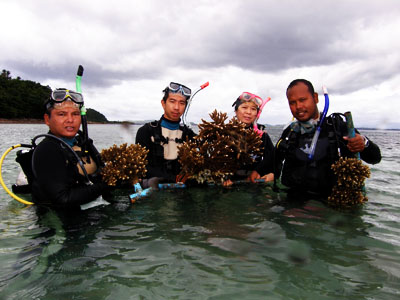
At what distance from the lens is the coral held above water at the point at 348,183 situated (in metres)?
4.41

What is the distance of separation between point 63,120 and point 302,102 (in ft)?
14.1

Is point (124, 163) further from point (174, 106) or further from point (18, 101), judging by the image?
point (18, 101)

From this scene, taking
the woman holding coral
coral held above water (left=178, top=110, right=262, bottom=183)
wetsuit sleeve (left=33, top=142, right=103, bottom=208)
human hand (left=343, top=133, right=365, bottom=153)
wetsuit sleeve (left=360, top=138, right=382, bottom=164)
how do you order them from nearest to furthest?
wetsuit sleeve (left=33, top=142, right=103, bottom=208)
human hand (left=343, top=133, right=365, bottom=153)
wetsuit sleeve (left=360, top=138, right=382, bottom=164)
coral held above water (left=178, top=110, right=262, bottom=183)
the woman holding coral

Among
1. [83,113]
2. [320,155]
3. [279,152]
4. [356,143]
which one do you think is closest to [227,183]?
[279,152]

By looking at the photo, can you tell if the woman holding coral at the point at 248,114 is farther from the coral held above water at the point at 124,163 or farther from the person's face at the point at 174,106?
the coral held above water at the point at 124,163

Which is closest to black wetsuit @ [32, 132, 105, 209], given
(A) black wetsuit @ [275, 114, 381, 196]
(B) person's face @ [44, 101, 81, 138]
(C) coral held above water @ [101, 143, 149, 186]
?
(B) person's face @ [44, 101, 81, 138]

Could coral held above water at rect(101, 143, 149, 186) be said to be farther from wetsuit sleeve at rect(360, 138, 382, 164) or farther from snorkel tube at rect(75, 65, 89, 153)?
wetsuit sleeve at rect(360, 138, 382, 164)

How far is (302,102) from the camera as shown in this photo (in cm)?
493

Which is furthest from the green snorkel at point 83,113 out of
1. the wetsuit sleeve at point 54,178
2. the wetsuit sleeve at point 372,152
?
the wetsuit sleeve at point 372,152

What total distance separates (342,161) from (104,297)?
162 inches

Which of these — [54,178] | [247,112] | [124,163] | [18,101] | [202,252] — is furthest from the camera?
[18,101]

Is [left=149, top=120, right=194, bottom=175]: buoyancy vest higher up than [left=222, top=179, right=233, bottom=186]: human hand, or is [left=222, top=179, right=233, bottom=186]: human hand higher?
[left=149, top=120, right=194, bottom=175]: buoyancy vest

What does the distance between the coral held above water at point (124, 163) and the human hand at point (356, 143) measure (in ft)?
12.7

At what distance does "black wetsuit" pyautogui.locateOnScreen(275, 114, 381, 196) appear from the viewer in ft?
15.8
